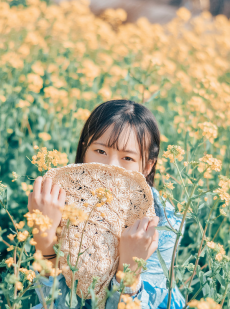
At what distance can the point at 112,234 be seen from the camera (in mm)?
1060

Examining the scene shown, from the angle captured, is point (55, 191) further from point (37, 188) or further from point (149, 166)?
point (149, 166)

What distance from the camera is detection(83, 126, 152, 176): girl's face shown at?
50.7 inches

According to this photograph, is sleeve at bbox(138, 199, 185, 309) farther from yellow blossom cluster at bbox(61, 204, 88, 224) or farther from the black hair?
yellow blossom cluster at bbox(61, 204, 88, 224)

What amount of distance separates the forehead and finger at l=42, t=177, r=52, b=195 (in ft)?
1.20

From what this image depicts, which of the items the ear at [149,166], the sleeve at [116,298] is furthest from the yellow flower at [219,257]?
the ear at [149,166]

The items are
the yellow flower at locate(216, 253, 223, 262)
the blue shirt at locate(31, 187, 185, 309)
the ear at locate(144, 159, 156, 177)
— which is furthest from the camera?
the ear at locate(144, 159, 156, 177)

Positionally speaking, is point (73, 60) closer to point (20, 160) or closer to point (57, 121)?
point (57, 121)

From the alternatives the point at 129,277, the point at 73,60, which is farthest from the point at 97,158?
the point at 73,60

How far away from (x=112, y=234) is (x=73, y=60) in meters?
2.65

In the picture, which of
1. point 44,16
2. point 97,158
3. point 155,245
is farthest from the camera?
point 44,16

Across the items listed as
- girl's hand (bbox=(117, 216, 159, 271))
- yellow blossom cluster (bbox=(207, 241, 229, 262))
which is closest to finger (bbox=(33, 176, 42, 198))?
girl's hand (bbox=(117, 216, 159, 271))

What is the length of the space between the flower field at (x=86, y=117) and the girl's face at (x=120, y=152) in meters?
0.16

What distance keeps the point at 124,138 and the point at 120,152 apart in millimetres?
63

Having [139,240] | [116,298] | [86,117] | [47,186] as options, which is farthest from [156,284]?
[86,117]
